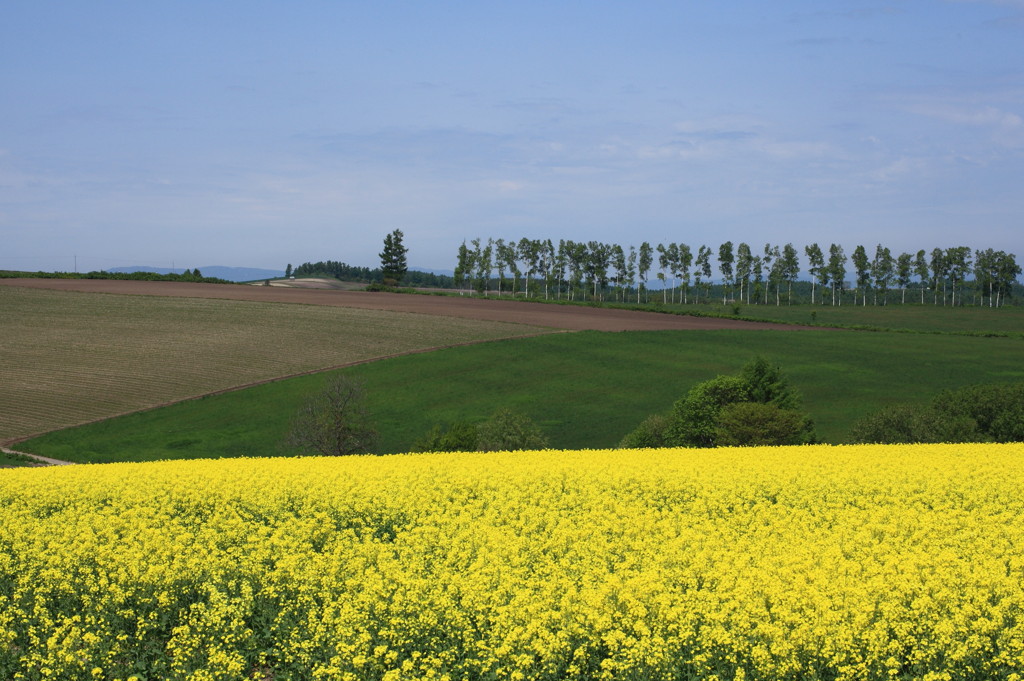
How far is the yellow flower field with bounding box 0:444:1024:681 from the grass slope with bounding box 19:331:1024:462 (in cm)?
3293

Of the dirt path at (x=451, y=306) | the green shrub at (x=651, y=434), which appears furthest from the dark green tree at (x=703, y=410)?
the dirt path at (x=451, y=306)

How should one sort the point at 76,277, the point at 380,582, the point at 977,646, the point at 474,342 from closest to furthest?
the point at 977,646 < the point at 380,582 < the point at 474,342 < the point at 76,277

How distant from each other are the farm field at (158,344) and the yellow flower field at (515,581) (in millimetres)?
40485

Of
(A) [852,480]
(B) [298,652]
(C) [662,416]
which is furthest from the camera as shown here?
(C) [662,416]

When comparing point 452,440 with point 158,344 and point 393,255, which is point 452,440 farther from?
point 393,255

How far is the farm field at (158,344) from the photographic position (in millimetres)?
55500

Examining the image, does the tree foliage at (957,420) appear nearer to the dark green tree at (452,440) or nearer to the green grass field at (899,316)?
the dark green tree at (452,440)

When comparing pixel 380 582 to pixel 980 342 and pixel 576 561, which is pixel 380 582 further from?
pixel 980 342

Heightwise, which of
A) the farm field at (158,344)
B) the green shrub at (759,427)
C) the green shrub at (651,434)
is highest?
the farm field at (158,344)

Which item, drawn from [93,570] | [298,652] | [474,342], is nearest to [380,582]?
[298,652]

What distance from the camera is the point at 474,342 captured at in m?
75.1

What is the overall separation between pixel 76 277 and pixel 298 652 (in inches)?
4439

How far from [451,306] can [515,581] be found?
88.3 meters

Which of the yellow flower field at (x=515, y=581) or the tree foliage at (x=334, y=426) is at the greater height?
the yellow flower field at (x=515, y=581)
